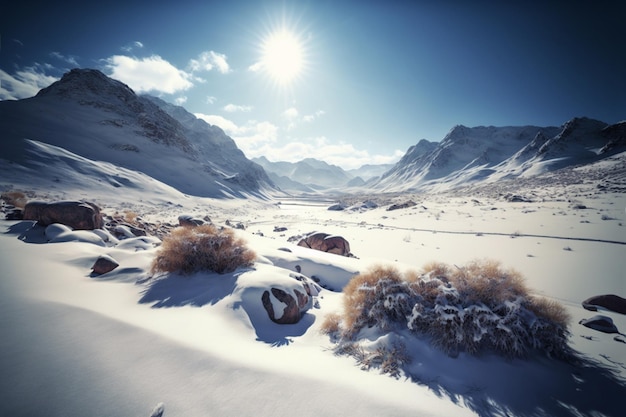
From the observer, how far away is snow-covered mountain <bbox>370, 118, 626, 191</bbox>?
6228cm

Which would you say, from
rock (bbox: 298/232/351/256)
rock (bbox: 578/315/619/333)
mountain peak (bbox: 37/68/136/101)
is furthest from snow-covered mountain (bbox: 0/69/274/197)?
rock (bbox: 578/315/619/333)

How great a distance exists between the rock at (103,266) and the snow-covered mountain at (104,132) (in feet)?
100

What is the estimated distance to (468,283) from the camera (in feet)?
11.2

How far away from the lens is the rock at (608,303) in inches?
182

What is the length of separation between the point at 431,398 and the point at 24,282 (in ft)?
19.4

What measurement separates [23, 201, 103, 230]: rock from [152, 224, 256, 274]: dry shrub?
466cm

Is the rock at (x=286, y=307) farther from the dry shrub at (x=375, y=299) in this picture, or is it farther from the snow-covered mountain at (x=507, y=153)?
the snow-covered mountain at (x=507, y=153)

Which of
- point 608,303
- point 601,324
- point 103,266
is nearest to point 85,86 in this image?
point 103,266

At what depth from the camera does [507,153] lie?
4688 inches

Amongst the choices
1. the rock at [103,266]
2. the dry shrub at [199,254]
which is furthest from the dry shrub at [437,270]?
the rock at [103,266]

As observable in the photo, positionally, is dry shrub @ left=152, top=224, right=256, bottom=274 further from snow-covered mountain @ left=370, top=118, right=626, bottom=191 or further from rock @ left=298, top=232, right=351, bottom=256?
snow-covered mountain @ left=370, top=118, right=626, bottom=191

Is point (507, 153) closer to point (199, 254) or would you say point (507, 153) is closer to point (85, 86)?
point (199, 254)

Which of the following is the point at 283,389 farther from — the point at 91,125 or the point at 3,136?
the point at 91,125

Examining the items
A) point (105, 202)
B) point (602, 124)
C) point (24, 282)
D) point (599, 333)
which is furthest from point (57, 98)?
point (602, 124)
